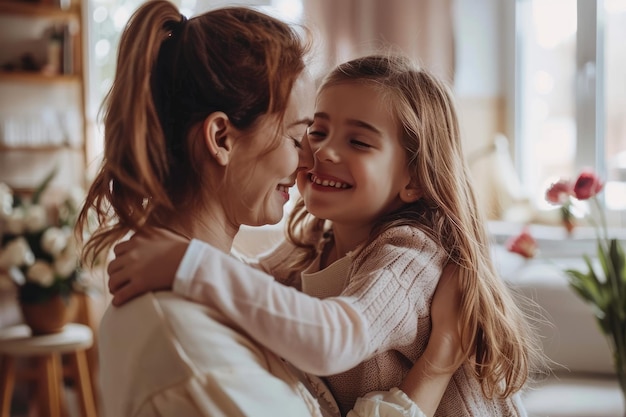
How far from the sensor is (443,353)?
4.16 ft

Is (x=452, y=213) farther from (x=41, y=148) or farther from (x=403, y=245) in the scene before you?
(x=41, y=148)

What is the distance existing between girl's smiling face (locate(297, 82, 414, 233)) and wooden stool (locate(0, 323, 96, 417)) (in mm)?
2905

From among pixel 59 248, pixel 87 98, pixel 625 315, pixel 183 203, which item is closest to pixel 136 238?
pixel 183 203

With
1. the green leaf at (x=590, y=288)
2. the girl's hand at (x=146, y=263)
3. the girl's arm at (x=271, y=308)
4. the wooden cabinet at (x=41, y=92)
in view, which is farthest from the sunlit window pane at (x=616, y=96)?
the girl's hand at (x=146, y=263)

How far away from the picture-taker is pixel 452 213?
1.40 metres

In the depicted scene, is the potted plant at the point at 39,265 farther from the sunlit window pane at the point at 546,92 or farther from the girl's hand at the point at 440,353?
the girl's hand at the point at 440,353

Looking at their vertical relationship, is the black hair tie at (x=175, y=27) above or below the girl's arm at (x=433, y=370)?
above

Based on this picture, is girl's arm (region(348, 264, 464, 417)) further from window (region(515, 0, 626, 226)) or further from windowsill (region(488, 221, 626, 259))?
window (region(515, 0, 626, 226))

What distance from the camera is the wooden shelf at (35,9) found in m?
4.89

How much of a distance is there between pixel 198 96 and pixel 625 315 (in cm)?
221

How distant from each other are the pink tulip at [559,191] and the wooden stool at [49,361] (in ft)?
7.63

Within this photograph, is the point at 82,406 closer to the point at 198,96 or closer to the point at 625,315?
the point at 625,315

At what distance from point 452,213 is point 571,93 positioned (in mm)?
4185

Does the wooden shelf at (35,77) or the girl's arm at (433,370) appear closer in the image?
the girl's arm at (433,370)
